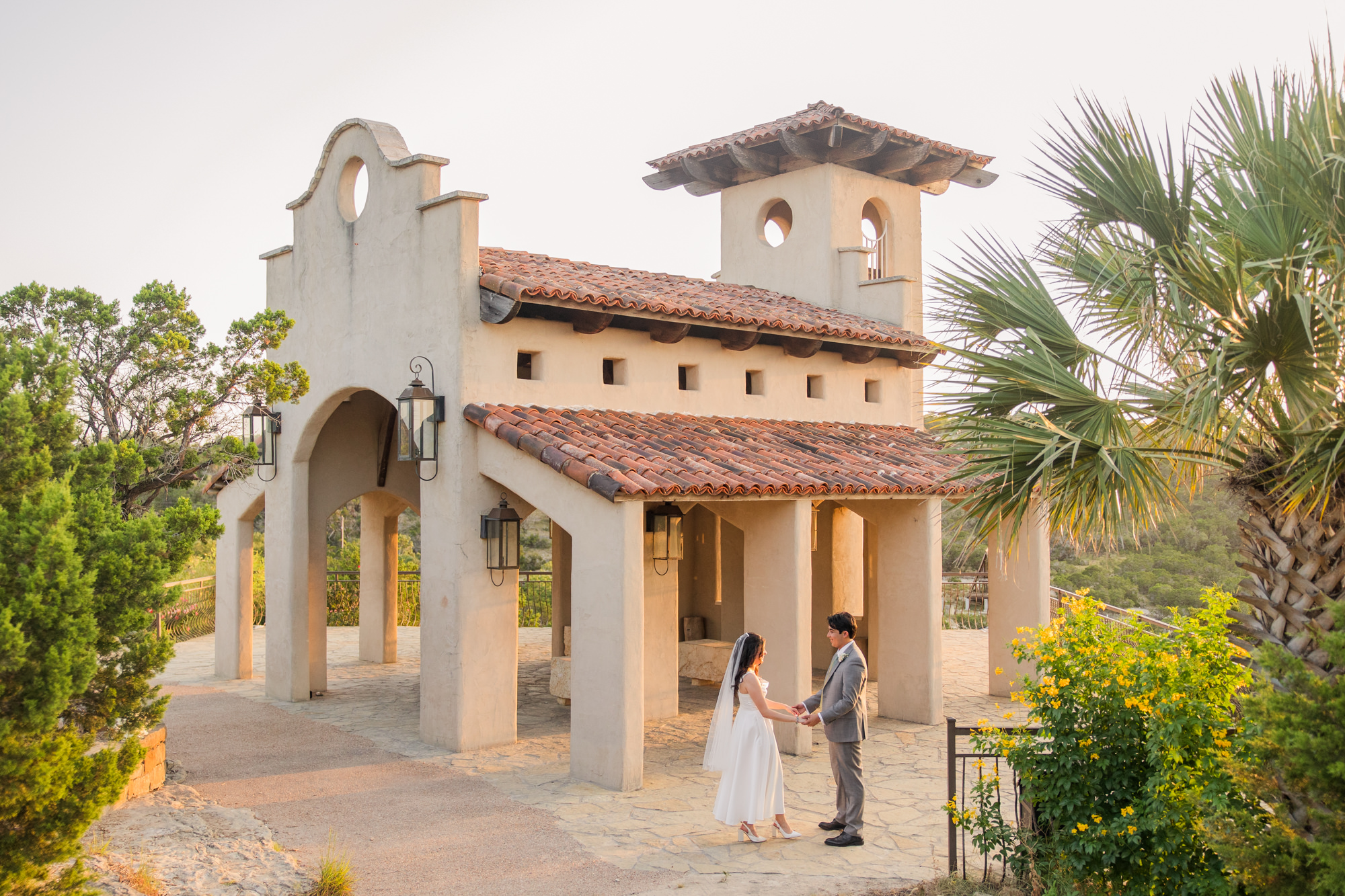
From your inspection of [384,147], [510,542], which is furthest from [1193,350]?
[384,147]

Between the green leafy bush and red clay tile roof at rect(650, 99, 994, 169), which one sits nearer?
the green leafy bush

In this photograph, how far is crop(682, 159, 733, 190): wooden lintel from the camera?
17906 millimetres

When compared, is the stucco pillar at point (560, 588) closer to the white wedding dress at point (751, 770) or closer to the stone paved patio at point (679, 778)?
the stone paved patio at point (679, 778)

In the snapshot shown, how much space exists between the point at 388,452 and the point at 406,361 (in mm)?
3836

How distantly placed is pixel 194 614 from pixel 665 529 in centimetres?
1276

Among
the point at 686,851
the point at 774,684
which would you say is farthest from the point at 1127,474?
the point at 774,684

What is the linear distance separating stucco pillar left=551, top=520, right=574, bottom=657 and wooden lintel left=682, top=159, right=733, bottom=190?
22.0 ft

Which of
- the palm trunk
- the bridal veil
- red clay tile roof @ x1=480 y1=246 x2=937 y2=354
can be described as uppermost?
red clay tile roof @ x1=480 y1=246 x2=937 y2=354

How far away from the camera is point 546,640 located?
67.5 feet

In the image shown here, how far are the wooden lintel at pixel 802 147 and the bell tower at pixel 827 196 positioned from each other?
15 mm

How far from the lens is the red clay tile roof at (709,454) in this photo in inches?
397

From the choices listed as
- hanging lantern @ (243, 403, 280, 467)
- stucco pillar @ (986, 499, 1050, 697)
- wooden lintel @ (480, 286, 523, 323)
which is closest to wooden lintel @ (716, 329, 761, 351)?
wooden lintel @ (480, 286, 523, 323)

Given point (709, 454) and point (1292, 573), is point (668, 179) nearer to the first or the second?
point (709, 454)

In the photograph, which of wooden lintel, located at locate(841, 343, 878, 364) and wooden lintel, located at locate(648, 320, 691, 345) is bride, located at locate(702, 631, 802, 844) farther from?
wooden lintel, located at locate(841, 343, 878, 364)
